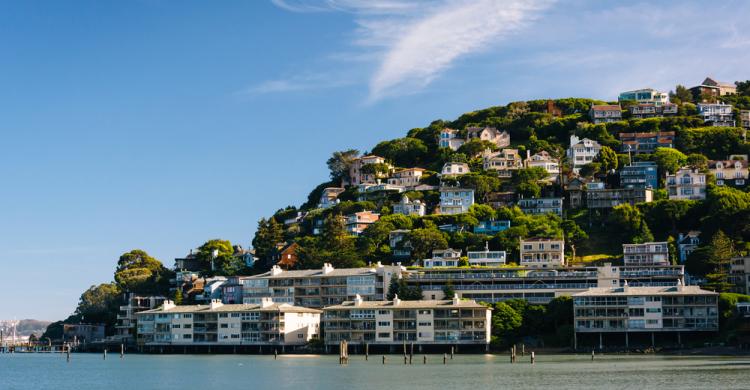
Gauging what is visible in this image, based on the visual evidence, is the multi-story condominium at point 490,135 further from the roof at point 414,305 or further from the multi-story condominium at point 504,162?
the roof at point 414,305

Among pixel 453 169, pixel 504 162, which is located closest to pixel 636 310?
pixel 504 162

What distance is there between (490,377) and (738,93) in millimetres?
136470

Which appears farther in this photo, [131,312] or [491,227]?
[131,312]

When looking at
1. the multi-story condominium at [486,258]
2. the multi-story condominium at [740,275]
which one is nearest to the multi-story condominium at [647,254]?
the multi-story condominium at [740,275]

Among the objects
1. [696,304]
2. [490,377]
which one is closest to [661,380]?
[490,377]

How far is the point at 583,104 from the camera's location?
192 meters

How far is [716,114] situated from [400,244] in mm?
66346

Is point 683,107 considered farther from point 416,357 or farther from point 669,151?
point 416,357

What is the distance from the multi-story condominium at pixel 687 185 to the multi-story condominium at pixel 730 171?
4.97 m

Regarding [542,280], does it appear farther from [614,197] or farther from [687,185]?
[687,185]

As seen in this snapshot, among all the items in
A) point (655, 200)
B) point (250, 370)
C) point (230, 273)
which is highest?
point (655, 200)

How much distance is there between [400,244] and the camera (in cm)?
13775

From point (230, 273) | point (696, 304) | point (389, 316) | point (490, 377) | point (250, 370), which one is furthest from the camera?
point (230, 273)

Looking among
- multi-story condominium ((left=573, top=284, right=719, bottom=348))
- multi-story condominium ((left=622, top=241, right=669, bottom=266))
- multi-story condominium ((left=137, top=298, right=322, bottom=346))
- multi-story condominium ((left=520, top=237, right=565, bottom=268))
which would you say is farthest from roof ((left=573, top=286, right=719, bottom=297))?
multi-story condominium ((left=137, top=298, right=322, bottom=346))
